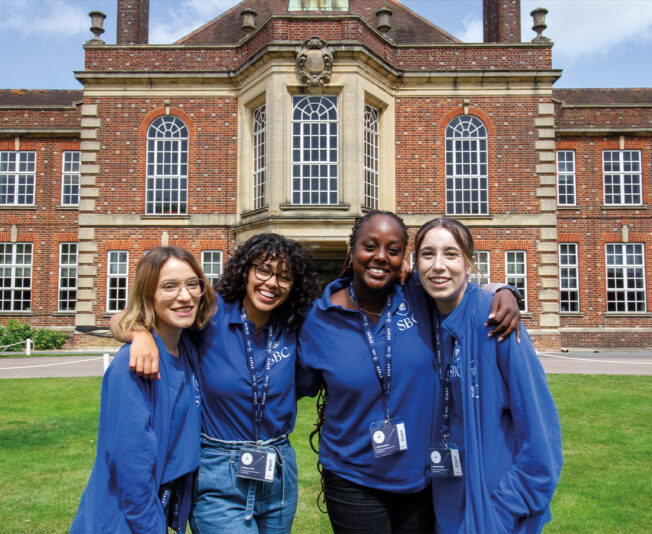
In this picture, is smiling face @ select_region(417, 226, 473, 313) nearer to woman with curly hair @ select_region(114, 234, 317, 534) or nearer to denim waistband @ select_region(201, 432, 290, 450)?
woman with curly hair @ select_region(114, 234, 317, 534)

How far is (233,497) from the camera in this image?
2334 millimetres

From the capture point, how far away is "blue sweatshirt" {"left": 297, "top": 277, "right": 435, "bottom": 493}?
2316mm

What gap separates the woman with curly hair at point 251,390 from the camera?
91.4 inches

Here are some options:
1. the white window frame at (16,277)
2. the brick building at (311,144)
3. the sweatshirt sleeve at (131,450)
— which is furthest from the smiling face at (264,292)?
the white window frame at (16,277)

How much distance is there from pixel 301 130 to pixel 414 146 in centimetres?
379

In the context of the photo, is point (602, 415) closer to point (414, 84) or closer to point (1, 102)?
point (414, 84)

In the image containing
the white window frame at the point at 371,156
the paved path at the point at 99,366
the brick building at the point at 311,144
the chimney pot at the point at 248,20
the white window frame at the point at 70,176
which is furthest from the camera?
the white window frame at the point at 70,176

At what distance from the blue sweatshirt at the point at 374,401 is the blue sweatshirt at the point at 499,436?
0.59 ft

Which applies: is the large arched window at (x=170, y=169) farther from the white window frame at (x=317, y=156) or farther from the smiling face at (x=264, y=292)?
the smiling face at (x=264, y=292)

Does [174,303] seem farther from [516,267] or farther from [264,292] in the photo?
[516,267]

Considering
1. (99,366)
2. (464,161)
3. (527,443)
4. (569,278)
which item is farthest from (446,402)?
(569,278)

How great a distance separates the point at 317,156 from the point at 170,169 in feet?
16.9

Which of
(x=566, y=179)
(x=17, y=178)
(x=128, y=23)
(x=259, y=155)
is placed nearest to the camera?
(x=259, y=155)

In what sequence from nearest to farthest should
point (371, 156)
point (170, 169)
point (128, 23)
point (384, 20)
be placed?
point (371, 156) → point (170, 169) → point (384, 20) → point (128, 23)
